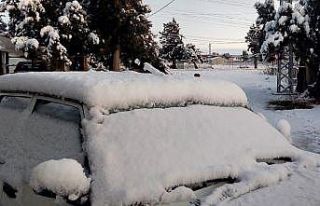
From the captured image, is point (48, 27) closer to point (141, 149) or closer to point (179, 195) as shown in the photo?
point (141, 149)

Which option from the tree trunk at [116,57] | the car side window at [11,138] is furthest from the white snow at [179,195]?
the tree trunk at [116,57]

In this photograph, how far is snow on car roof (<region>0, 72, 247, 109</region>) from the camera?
3334mm

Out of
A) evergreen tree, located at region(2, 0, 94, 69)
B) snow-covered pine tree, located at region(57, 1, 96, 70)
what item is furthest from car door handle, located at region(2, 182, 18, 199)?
snow-covered pine tree, located at region(57, 1, 96, 70)

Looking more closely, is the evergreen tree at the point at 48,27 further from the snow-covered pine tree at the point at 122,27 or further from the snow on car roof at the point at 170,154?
the snow on car roof at the point at 170,154

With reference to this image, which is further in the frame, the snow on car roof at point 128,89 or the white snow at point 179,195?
the snow on car roof at point 128,89

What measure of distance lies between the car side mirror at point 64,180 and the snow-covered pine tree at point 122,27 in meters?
25.3

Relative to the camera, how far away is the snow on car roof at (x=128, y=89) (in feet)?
10.9

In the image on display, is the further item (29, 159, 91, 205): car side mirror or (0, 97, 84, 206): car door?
(0, 97, 84, 206): car door

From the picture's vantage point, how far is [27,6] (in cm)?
2461

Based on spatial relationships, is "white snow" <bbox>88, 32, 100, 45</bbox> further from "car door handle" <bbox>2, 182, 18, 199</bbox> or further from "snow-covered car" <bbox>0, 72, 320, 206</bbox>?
"car door handle" <bbox>2, 182, 18, 199</bbox>

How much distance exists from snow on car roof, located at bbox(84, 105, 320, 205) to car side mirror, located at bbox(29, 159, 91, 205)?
80 millimetres

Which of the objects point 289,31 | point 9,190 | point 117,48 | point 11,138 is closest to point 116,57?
point 117,48

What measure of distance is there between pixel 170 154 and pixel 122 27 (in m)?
25.8

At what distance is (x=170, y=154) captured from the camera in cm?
316
